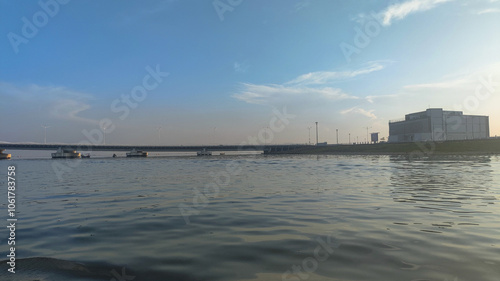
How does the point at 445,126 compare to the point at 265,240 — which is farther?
the point at 445,126

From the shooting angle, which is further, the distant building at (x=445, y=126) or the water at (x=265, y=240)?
the distant building at (x=445, y=126)

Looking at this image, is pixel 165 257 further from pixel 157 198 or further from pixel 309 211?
pixel 157 198

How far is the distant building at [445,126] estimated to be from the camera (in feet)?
573

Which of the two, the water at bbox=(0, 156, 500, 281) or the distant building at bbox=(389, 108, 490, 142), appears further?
the distant building at bbox=(389, 108, 490, 142)

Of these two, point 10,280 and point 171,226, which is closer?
point 10,280

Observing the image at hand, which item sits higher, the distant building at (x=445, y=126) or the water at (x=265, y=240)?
the distant building at (x=445, y=126)

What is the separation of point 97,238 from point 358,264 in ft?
26.3

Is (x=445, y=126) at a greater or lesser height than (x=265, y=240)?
greater

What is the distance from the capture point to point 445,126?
177 metres

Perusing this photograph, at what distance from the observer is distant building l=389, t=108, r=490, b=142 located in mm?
174750

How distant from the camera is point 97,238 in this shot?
32.0 ft

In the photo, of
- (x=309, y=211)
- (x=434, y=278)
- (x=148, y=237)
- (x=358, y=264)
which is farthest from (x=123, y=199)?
(x=434, y=278)

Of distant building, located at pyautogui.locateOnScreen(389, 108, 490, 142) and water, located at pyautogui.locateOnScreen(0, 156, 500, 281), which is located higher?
distant building, located at pyautogui.locateOnScreen(389, 108, 490, 142)

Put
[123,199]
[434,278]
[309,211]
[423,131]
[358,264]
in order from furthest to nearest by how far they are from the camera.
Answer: [423,131]
[123,199]
[309,211]
[358,264]
[434,278]
